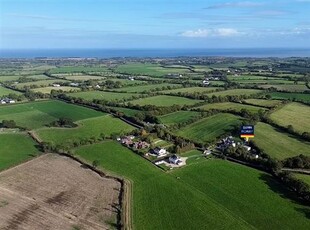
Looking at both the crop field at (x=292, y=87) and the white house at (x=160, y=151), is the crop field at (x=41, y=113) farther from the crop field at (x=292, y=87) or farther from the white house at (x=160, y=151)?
the crop field at (x=292, y=87)

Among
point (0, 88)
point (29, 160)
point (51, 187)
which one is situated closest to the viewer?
point (51, 187)

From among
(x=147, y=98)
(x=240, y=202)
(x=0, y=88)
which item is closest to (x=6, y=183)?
(x=240, y=202)

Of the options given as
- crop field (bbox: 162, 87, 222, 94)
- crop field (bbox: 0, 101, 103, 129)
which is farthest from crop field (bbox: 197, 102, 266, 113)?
crop field (bbox: 0, 101, 103, 129)

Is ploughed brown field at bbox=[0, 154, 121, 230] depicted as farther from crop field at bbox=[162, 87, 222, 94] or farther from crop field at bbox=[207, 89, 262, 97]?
crop field at bbox=[162, 87, 222, 94]

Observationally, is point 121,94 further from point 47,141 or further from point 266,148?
point 266,148

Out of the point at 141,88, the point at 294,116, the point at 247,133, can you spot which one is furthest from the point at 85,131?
the point at 141,88

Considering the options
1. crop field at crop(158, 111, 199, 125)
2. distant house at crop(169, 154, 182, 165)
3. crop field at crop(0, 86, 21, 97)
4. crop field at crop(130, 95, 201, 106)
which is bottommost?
distant house at crop(169, 154, 182, 165)

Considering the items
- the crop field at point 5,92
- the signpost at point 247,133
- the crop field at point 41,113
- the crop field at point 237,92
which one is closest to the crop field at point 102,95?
the crop field at point 41,113
